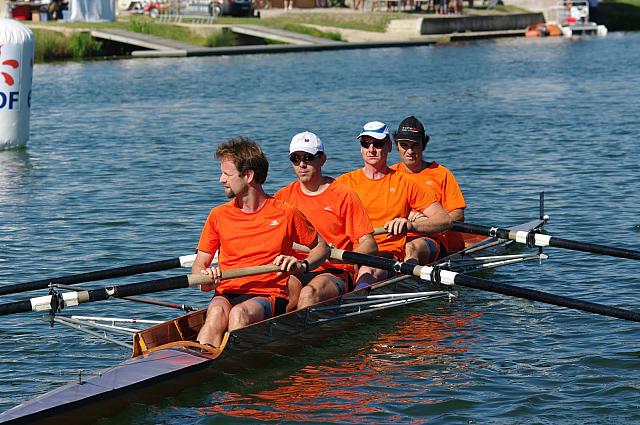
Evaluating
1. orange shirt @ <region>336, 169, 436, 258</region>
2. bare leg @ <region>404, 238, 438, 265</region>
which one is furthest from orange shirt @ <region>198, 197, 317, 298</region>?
bare leg @ <region>404, 238, 438, 265</region>

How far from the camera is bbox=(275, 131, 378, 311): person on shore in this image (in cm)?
962

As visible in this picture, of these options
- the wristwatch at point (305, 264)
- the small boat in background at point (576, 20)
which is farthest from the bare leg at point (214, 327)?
Answer: the small boat in background at point (576, 20)

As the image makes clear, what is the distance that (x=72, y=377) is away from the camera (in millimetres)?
9477

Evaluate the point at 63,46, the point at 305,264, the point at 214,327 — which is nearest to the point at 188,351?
the point at 214,327

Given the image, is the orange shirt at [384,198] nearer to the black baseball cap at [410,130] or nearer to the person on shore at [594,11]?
the black baseball cap at [410,130]

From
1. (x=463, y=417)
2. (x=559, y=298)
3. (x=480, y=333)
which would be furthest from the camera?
(x=480, y=333)

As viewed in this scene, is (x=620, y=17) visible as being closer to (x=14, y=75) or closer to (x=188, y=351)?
(x=14, y=75)

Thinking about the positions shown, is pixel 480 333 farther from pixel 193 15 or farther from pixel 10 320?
pixel 193 15

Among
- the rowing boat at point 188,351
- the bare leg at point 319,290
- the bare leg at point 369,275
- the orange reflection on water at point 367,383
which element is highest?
the bare leg at point 319,290

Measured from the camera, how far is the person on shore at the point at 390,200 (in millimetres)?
10883

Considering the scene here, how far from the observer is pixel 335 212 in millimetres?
10109

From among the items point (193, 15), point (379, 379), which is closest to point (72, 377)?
point (379, 379)

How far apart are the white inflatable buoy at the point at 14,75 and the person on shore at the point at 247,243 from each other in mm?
13156

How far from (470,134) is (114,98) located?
12.6m
